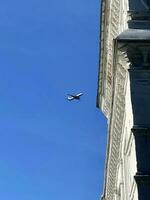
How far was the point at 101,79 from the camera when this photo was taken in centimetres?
2608

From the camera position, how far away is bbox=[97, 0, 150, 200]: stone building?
18250 mm

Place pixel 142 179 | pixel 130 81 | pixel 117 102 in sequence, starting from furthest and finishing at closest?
pixel 117 102 → pixel 130 81 → pixel 142 179

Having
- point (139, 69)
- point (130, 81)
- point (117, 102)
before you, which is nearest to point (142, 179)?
point (130, 81)

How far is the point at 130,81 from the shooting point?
19.6m

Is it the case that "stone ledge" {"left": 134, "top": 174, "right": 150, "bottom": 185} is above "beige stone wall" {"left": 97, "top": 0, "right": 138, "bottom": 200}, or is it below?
below

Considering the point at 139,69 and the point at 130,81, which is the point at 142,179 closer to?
the point at 130,81

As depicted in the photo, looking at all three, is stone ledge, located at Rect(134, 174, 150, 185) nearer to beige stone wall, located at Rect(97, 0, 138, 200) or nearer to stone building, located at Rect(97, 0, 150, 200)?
stone building, located at Rect(97, 0, 150, 200)

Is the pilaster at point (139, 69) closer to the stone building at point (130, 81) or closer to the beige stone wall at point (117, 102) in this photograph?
the stone building at point (130, 81)

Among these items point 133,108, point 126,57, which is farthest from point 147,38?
point 133,108

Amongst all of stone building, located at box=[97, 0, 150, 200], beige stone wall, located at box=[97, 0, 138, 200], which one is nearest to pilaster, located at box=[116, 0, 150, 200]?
Answer: stone building, located at box=[97, 0, 150, 200]

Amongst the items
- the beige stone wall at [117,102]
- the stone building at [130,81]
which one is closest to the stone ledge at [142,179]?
the stone building at [130,81]

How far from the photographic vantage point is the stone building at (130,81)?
59.9 ft

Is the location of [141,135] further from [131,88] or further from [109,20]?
[109,20]

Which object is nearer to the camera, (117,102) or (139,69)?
(139,69)
